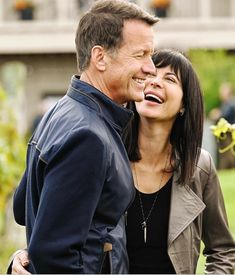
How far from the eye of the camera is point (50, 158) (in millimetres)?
3145

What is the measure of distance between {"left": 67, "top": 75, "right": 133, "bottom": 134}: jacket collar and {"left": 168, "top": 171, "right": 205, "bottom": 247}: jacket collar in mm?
780

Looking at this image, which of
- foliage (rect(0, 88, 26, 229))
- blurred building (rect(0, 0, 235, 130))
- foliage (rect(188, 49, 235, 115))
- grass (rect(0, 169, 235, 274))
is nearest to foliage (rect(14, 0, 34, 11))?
blurred building (rect(0, 0, 235, 130))

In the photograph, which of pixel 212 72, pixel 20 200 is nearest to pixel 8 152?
pixel 20 200

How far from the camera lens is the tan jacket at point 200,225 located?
4004 millimetres

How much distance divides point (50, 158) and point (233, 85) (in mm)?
20190

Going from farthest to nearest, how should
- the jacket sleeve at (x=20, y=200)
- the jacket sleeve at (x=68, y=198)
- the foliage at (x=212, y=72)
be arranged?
the foliage at (x=212, y=72)
the jacket sleeve at (x=20, y=200)
the jacket sleeve at (x=68, y=198)

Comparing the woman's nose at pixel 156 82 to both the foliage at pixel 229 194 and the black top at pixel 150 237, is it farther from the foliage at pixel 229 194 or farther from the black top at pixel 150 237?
the foliage at pixel 229 194

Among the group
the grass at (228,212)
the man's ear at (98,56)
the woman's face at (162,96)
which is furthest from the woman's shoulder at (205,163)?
the grass at (228,212)

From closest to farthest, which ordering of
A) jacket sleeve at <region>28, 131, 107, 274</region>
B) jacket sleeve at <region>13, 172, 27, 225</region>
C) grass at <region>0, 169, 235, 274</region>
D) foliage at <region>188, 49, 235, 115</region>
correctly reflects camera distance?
jacket sleeve at <region>28, 131, 107, 274</region> < jacket sleeve at <region>13, 172, 27, 225</region> < grass at <region>0, 169, 235, 274</region> < foliage at <region>188, 49, 235, 115</region>

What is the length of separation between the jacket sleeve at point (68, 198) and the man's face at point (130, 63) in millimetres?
270

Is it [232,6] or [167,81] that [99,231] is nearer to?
[167,81]

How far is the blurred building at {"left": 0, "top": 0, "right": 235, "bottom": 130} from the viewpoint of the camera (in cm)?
2828

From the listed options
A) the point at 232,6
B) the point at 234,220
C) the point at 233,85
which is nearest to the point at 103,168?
the point at 234,220

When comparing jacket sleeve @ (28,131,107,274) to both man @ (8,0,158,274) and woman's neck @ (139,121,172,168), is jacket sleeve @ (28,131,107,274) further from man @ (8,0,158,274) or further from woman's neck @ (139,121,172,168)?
woman's neck @ (139,121,172,168)
